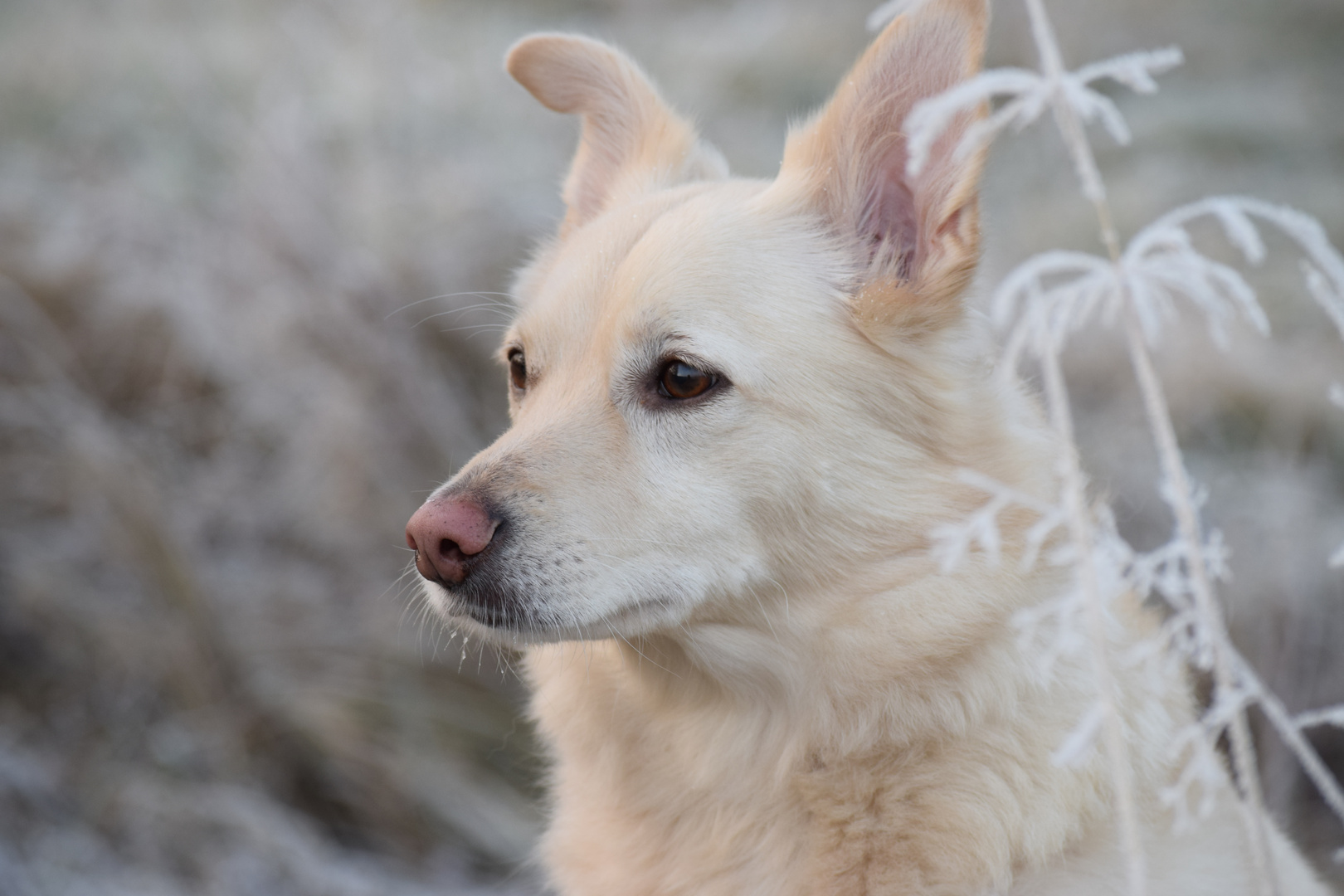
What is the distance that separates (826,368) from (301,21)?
22.9ft

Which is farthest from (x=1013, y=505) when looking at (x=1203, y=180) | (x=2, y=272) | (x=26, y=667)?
(x=1203, y=180)

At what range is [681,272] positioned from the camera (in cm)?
211

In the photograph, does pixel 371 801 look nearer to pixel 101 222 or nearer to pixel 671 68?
pixel 101 222

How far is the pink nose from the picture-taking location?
1.91 metres

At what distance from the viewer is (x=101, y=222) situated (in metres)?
5.73

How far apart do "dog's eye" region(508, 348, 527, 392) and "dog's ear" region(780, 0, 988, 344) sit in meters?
0.75

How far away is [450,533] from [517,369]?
0.72 metres

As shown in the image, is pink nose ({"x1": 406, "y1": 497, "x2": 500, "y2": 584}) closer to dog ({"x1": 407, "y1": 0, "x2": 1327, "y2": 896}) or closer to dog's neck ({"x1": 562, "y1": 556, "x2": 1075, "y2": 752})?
dog ({"x1": 407, "y1": 0, "x2": 1327, "y2": 896})

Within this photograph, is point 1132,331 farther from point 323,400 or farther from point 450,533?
point 323,400

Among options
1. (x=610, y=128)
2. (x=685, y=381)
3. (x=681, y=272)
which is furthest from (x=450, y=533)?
(x=610, y=128)

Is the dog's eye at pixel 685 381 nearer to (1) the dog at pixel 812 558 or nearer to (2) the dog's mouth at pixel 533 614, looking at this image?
(1) the dog at pixel 812 558

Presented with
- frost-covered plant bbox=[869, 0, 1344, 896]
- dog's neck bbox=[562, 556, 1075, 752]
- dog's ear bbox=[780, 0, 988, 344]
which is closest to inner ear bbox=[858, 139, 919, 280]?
dog's ear bbox=[780, 0, 988, 344]

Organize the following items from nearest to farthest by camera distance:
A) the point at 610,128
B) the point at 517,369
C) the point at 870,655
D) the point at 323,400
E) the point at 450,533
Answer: the point at 450,533, the point at 870,655, the point at 517,369, the point at 610,128, the point at 323,400

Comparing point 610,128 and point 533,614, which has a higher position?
point 610,128
